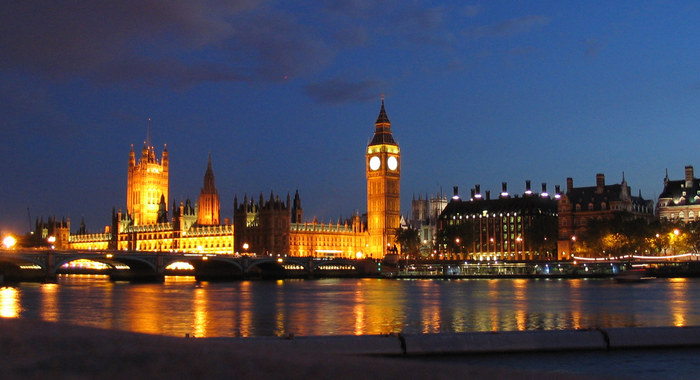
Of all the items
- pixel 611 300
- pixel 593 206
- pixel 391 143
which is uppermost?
pixel 391 143

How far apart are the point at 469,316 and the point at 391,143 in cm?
11637

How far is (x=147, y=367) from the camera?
3.17 metres

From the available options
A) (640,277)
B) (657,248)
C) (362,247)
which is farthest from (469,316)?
(362,247)

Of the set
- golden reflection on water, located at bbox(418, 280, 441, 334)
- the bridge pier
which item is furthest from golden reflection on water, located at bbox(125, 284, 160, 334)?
the bridge pier

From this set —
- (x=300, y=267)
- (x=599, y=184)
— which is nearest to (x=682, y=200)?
(x=599, y=184)

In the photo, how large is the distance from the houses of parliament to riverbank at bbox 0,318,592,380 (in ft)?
406

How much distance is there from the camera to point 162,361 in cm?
318

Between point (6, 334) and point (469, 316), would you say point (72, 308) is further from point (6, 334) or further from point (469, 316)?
point (6, 334)

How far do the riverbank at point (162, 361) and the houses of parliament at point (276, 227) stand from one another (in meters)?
124

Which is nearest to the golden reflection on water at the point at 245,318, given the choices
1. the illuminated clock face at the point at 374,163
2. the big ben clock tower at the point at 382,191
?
the big ben clock tower at the point at 382,191

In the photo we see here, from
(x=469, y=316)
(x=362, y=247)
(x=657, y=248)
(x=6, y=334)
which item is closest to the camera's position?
(x=6, y=334)

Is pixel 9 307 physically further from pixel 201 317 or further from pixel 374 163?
pixel 374 163

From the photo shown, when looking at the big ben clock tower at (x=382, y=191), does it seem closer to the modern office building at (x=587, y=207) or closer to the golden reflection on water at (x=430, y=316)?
the modern office building at (x=587, y=207)

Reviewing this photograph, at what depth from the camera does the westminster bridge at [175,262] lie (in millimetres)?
85188
